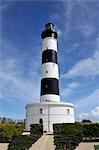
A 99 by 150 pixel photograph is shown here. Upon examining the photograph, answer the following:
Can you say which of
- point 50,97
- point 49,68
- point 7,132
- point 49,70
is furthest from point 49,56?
point 7,132

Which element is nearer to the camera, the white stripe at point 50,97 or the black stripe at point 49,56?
the white stripe at point 50,97

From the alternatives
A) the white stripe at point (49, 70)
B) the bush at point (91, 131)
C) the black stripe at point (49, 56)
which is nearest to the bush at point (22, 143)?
the bush at point (91, 131)

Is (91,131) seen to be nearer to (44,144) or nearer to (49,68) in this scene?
(44,144)

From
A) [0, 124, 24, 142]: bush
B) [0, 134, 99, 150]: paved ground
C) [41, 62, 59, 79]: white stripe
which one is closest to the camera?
[0, 134, 99, 150]: paved ground

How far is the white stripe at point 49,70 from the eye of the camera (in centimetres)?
4081

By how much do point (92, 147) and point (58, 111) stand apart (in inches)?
641

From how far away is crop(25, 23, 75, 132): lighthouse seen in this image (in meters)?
39.0

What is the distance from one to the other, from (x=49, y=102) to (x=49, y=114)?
5.88ft

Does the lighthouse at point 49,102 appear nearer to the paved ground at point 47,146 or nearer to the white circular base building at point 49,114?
the white circular base building at point 49,114

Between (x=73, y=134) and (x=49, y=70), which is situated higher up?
(x=49, y=70)

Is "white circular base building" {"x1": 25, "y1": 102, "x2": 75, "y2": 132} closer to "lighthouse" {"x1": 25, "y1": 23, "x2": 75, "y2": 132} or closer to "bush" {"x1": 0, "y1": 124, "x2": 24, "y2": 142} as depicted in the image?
"lighthouse" {"x1": 25, "y1": 23, "x2": 75, "y2": 132}

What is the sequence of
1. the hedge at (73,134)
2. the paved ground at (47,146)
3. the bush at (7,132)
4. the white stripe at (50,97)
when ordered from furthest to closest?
the white stripe at (50,97), the bush at (7,132), the hedge at (73,134), the paved ground at (47,146)

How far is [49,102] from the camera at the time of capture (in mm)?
38969

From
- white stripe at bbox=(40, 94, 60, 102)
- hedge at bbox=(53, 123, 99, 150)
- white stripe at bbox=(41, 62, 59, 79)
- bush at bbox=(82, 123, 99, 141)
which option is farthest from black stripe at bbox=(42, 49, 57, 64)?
bush at bbox=(82, 123, 99, 141)
